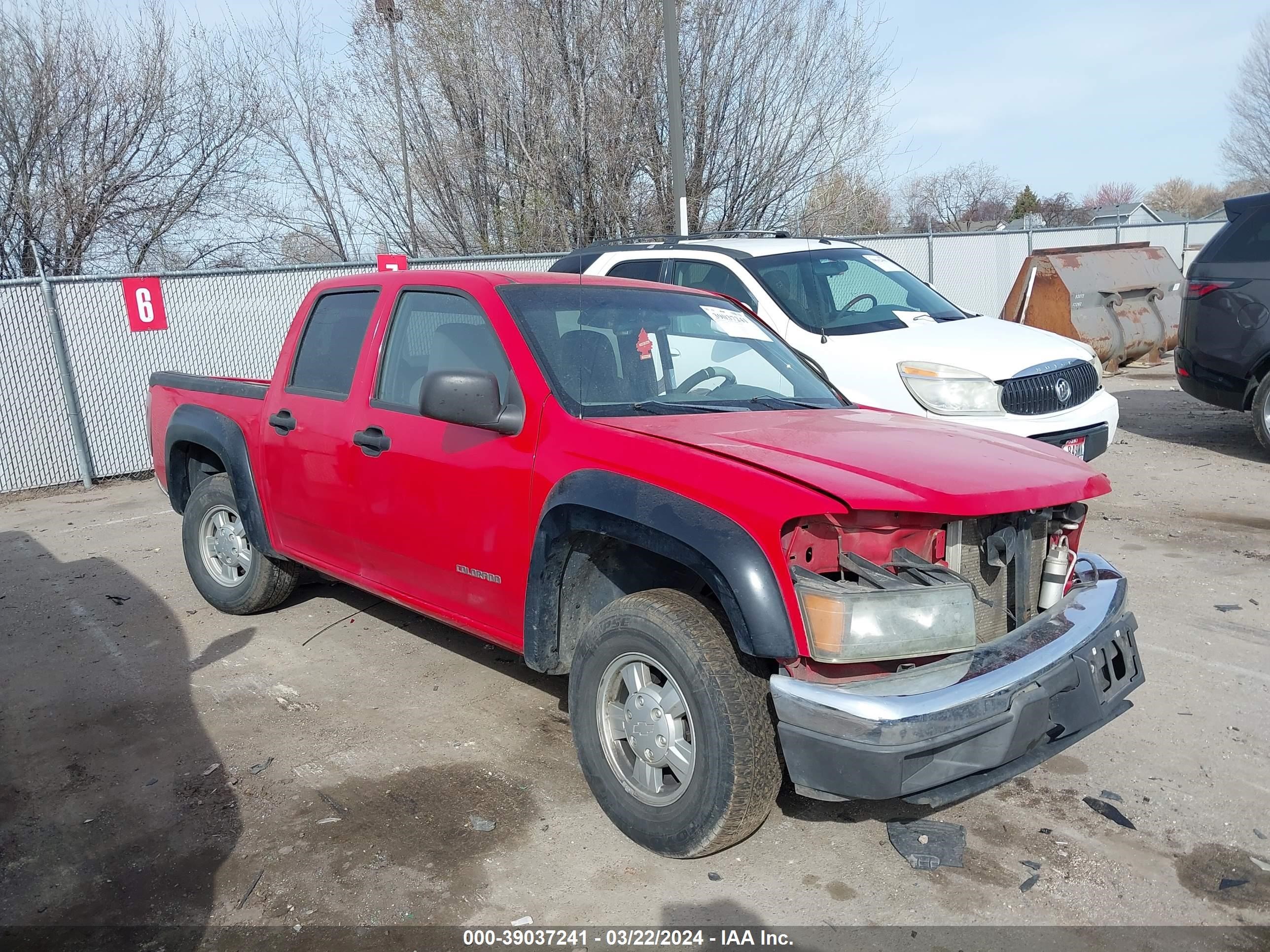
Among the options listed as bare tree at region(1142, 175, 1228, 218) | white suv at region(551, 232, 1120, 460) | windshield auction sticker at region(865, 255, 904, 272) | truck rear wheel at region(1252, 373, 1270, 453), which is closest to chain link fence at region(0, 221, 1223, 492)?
white suv at region(551, 232, 1120, 460)

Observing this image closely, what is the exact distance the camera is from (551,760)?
3928 mm

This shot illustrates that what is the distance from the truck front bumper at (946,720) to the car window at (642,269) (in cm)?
518

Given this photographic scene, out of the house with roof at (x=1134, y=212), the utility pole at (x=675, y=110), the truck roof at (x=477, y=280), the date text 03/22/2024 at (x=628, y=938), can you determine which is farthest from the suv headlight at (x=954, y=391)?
the house with roof at (x=1134, y=212)

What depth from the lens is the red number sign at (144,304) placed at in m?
10.5

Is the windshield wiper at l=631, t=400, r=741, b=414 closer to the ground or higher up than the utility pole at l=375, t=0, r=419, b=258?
closer to the ground

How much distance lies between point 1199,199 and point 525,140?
80356 mm

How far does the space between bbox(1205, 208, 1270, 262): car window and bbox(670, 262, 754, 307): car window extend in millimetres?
4672

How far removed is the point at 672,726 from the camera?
310 centimetres

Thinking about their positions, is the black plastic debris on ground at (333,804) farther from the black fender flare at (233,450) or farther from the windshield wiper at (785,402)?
the windshield wiper at (785,402)

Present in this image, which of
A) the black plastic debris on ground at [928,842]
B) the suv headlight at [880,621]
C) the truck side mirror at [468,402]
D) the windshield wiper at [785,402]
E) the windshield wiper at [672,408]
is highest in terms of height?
the truck side mirror at [468,402]

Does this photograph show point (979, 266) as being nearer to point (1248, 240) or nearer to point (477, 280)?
point (1248, 240)

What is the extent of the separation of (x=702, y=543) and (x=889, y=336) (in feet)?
14.7

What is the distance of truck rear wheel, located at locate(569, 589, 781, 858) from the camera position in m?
2.88

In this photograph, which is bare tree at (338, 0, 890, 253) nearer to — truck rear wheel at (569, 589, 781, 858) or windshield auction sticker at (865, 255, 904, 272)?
windshield auction sticker at (865, 255, 904, 272)
